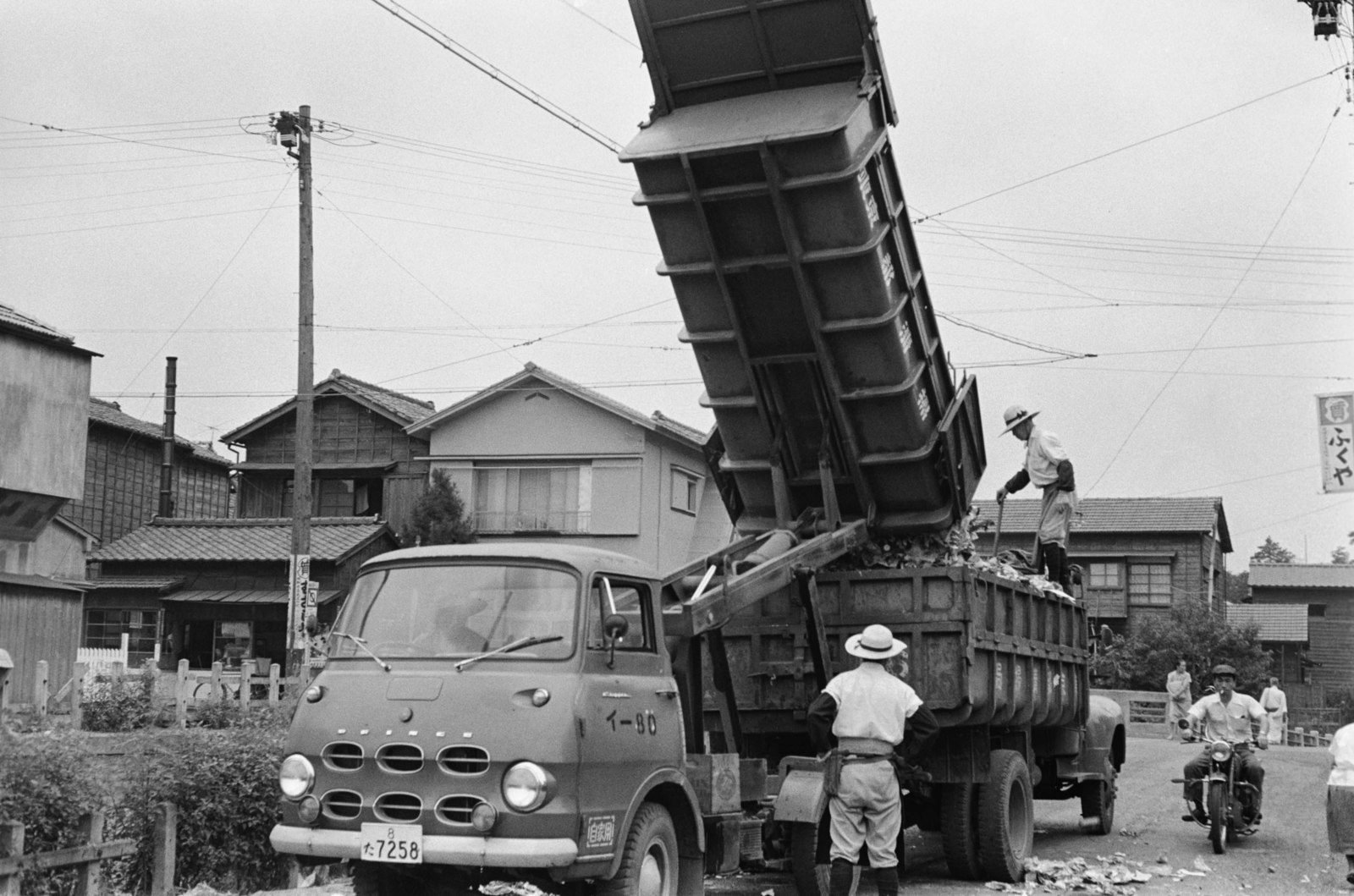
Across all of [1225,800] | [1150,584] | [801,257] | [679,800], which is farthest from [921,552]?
[1150,584]

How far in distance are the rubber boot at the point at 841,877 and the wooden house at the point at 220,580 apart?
30.8m

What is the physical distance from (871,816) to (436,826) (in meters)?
3.05

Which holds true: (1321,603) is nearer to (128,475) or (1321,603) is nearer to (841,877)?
(128,475)

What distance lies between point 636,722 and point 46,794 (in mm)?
3443

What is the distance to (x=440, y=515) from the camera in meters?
37.7

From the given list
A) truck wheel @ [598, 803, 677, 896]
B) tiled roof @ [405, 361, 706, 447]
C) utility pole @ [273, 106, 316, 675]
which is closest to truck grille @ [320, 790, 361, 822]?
truck wheel @ [598, 803, 677, 896]

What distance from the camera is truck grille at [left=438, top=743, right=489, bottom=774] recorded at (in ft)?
22.8

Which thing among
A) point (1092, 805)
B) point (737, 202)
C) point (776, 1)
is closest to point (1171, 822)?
point (1092, 805)

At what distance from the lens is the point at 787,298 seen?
419 inches

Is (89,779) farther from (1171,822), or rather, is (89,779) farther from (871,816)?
(1171,822)

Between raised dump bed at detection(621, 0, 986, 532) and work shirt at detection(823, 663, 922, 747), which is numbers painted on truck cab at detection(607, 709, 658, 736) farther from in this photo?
raised dump bed at detection(621, 0, 986, 532)

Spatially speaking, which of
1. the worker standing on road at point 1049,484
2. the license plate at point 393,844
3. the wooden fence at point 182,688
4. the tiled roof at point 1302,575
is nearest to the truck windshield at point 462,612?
the license plate at point 393,844

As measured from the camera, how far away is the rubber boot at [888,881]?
338 inches

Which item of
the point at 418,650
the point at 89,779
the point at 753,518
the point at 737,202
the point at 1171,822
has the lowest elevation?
the point at 1171,822
